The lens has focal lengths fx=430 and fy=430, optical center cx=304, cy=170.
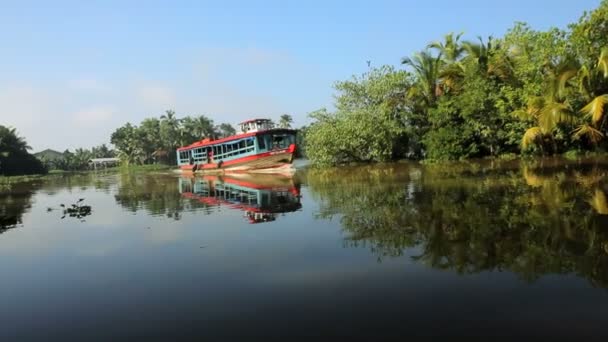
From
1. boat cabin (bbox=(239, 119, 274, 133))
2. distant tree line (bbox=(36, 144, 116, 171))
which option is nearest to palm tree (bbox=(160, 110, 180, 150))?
distant tree line (bbox=(36, 144, 116, 171))

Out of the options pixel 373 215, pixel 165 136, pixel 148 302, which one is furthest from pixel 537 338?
pixel 165 136

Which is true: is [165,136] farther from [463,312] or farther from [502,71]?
[463,312]

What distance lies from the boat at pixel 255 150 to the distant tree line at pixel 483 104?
340 centimetres

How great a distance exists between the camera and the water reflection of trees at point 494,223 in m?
Answer: 5.84

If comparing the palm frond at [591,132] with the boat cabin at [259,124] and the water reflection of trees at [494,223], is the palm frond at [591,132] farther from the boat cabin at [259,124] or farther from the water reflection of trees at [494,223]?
the boat cabin at [259,124]

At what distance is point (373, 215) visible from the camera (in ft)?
33.6

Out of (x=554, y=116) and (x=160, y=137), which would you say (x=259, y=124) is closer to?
(x=554, y=116)

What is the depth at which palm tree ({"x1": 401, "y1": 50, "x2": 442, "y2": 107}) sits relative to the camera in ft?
108

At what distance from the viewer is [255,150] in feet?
110

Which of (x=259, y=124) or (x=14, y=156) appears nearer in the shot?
(x=259, y=124)

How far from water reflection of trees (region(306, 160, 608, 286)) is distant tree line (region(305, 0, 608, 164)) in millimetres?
10106

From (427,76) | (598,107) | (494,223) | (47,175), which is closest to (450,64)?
(427,76)

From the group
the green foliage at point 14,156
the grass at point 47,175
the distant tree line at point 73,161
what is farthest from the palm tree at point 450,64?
the distant tree line at point 73,161

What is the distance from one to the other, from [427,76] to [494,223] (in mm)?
27334
